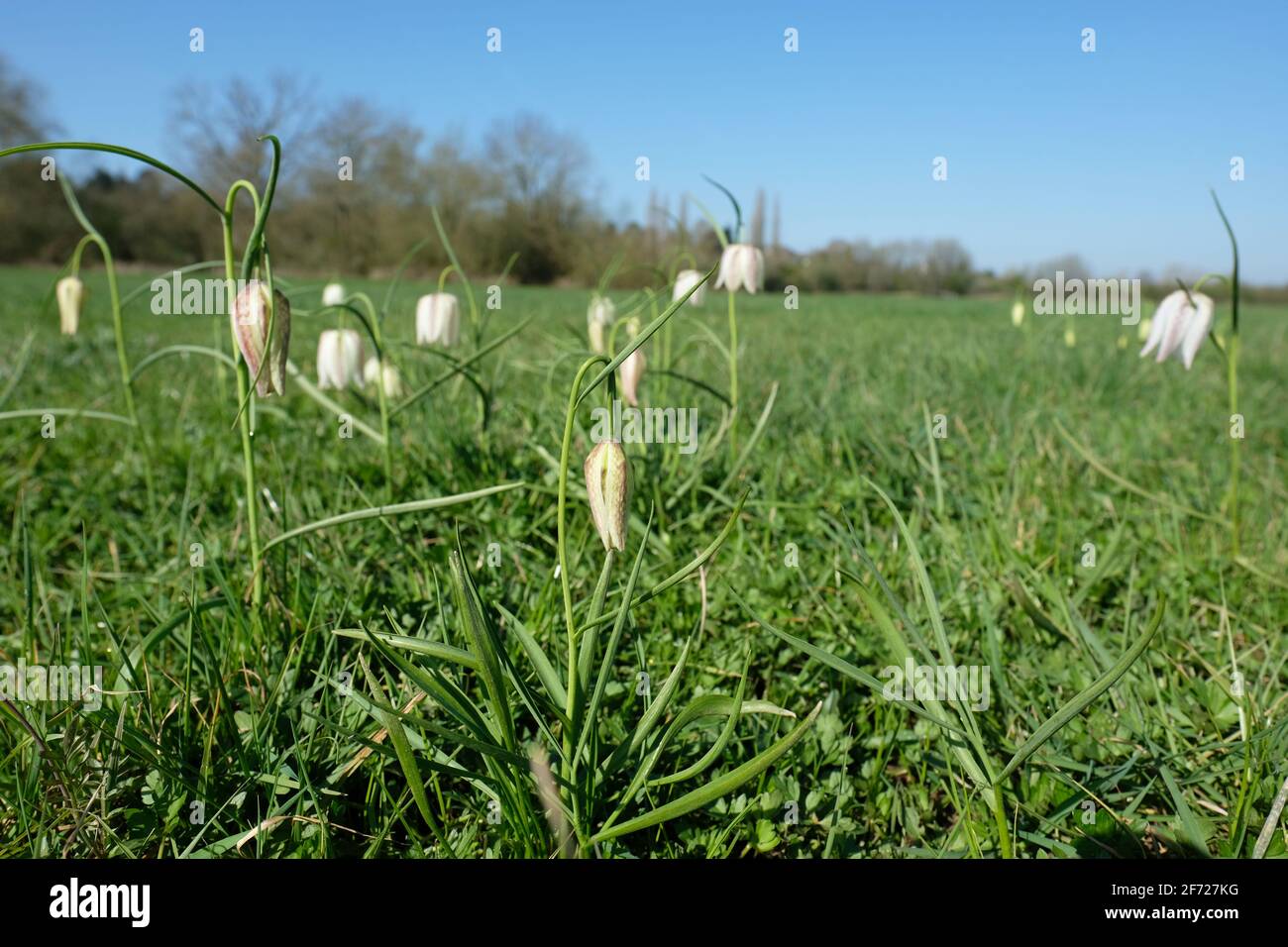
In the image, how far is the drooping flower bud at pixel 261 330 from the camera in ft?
3.37

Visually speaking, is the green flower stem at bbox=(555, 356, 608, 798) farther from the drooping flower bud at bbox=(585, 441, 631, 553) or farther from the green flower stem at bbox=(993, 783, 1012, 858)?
the green flower stem at bbox=(993, 783, 1012, 858)

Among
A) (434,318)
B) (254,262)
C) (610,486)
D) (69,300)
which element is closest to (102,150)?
(254,262)

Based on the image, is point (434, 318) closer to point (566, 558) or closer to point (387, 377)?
point (387, 377)

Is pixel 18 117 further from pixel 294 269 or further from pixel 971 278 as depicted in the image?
pixel 971 278

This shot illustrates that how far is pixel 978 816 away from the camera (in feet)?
3.36

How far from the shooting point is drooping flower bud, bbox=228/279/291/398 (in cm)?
103

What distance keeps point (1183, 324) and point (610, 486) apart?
1.43 meters

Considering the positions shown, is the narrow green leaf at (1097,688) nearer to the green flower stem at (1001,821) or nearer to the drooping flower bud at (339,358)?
the green flower stem at (1001,821)

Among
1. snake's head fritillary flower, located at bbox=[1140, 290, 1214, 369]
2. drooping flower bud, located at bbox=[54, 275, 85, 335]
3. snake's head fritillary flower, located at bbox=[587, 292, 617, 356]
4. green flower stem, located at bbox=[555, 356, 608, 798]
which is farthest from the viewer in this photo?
snake's head fritillary flower, located at bbox=[587, 292, 617, 356]

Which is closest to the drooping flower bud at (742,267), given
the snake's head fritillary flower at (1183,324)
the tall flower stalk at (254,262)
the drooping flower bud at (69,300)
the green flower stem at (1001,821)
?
the snake's head fritillary flower at (1183,324)

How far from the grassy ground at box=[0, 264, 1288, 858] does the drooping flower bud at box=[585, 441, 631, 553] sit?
19 centimetres

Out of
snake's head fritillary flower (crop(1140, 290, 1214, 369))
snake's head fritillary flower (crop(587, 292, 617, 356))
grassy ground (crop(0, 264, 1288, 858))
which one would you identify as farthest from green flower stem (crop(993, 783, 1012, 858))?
snake's head fritillary flower (crop(587, 292, 617, 356))

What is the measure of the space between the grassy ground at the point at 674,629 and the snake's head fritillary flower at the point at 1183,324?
0.34 metres
